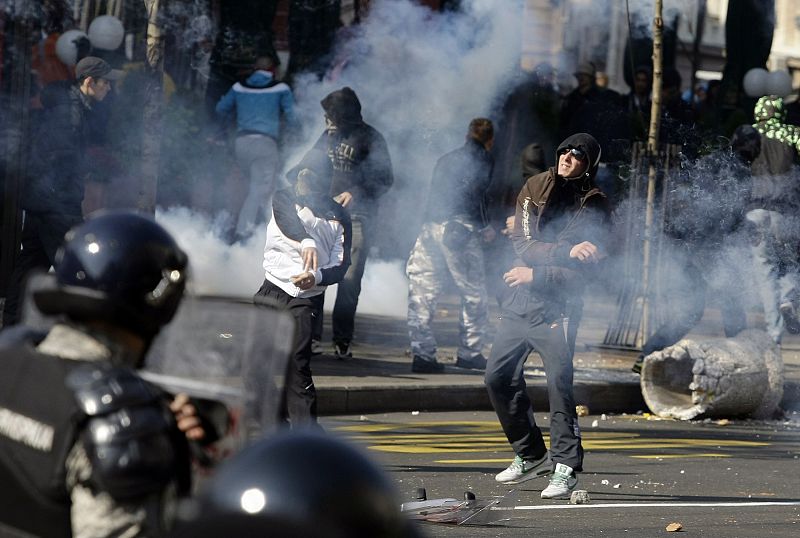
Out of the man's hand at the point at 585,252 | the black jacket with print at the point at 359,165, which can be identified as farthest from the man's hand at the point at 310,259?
the black jacket with print at the point at 359,165

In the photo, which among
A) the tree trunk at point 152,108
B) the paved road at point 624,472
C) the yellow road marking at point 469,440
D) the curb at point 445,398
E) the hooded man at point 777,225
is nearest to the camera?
the paved road at point 624,472

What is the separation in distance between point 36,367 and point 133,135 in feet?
28.4

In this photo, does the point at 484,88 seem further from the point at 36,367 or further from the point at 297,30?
the point at 36,367

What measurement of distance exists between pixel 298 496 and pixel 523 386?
5428mm

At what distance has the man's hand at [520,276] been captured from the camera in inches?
286

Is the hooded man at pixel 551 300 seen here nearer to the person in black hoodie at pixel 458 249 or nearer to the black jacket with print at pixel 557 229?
the black jacket with print at pixel 557 229

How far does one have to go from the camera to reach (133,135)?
11.0m

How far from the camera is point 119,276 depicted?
99.1 inches

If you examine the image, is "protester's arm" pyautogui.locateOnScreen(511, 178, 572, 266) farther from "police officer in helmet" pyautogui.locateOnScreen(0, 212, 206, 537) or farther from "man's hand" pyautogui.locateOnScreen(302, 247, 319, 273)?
"police officer in helmet" pyautogui.locateOnScreen(0, 212, 206, 537)

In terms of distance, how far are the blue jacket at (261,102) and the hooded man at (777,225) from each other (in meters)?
4.04

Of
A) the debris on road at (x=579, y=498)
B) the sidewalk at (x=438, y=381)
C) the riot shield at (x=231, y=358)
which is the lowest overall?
the sidewalk at (x=438, y=381)

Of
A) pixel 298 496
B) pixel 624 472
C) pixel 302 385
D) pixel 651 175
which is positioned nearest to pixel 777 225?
pixel 651 175

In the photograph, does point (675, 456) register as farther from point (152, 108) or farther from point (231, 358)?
point (231, 358)


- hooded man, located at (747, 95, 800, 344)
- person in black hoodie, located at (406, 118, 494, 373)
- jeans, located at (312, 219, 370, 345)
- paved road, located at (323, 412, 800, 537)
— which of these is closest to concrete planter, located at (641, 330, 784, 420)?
paved road, located at (323, 412, 800, 537)
